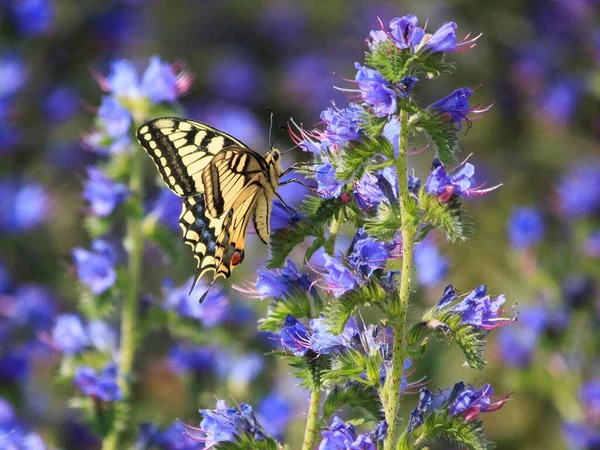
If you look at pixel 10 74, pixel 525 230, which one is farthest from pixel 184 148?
pixel 10 74

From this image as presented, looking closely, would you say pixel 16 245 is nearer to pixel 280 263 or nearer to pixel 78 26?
pixel 78 26

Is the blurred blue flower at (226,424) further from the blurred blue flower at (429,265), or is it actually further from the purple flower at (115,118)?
the blurred blue flower at (429,265)

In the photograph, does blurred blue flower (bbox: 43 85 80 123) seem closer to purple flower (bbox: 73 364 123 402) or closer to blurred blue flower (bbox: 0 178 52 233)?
blurred blue flower (bbox: 0 178 52 233)

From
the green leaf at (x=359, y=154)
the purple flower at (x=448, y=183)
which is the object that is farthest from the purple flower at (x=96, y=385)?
the purple flower at (x=448, y=183)

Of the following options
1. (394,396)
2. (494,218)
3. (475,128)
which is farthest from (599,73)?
(394,396)

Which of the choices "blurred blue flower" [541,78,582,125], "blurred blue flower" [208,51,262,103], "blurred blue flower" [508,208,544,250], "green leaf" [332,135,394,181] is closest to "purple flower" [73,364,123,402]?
"green leaf" [332,135,394,181]

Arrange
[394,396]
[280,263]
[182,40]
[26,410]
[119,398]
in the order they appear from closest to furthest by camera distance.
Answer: [394,396], [280,263], [119,398], [26,410], [182,40]
